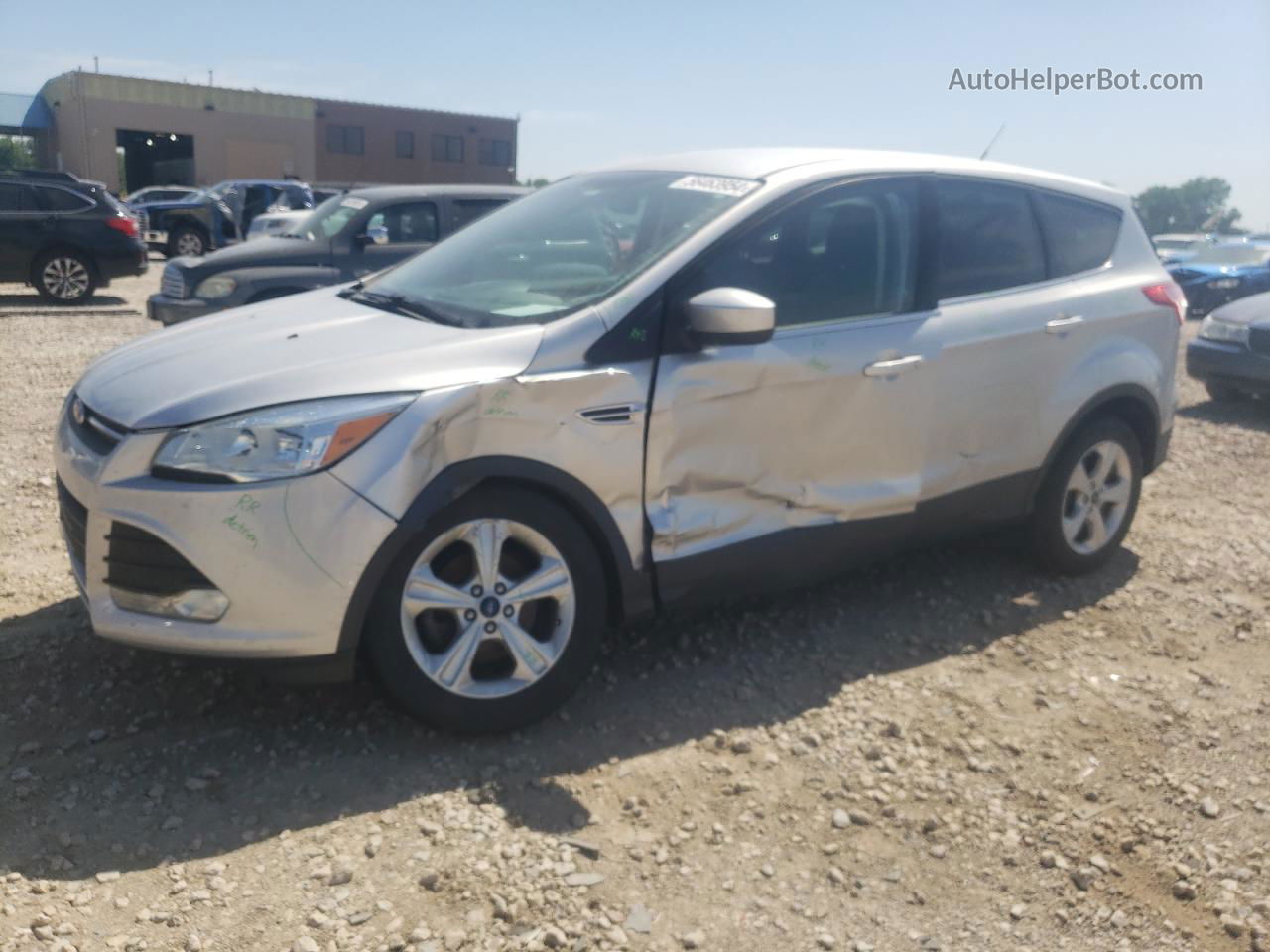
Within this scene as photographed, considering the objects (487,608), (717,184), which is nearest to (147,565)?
(487,608)

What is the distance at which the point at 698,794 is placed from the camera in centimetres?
321

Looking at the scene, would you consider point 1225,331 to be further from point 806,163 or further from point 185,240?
point 185,240

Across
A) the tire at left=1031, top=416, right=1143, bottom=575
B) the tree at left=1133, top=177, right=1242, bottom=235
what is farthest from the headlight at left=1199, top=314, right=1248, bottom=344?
the tree at left=1133, top=177, right=1242, bottom=235

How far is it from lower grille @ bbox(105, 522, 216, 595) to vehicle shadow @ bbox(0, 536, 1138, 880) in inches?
21.9

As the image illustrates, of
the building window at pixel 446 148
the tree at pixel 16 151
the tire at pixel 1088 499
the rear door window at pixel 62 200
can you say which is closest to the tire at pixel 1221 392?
the tire at pixel 1088 499

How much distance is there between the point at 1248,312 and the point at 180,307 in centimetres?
895

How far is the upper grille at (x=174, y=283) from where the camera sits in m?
9.43

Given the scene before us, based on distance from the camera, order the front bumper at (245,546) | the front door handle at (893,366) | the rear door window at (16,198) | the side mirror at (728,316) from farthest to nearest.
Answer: the rear door window at (16,198) → the front door handle at (893,366) → the side mirror at (728,316) → the front bumper at (245,546)

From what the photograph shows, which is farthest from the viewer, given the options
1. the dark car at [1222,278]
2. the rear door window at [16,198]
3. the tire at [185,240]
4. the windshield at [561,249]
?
the tire at [185,240]

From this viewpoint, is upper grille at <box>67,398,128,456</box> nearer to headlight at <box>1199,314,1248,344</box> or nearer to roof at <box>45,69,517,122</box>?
headlight at <box>1199,314,1248,344</box>

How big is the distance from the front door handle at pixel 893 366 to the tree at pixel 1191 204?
157ft

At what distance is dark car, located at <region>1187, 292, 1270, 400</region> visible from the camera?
9156 millimetres

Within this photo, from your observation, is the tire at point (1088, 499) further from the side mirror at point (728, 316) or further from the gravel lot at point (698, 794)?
the side mirror at point (728, 316)

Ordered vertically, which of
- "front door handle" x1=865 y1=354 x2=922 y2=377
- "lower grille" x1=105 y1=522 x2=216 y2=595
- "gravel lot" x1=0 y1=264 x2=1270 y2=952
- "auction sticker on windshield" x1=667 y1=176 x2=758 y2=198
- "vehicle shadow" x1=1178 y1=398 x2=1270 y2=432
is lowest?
"gravel lot" x1=0 y1=264 x2=1270 y2=952
